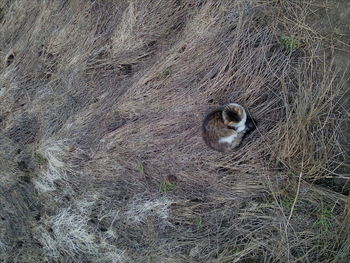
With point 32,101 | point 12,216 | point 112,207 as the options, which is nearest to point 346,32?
point 112,207

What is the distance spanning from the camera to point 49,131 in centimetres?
373

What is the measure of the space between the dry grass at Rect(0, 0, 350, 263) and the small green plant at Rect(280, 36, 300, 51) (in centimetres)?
2

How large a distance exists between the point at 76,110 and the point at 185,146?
1.22 m

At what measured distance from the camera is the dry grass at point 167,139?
118 inches

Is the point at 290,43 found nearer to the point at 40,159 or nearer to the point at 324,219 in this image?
the point at 324,219

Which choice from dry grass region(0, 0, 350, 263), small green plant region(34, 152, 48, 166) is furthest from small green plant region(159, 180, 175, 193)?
small green plant region(34, 152, 48, 166)

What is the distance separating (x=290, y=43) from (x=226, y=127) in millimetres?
977

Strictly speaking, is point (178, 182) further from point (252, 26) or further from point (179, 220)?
point (252, 26)

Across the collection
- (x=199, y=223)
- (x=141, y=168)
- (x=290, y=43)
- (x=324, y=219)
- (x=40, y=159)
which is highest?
(x=40, y=159)

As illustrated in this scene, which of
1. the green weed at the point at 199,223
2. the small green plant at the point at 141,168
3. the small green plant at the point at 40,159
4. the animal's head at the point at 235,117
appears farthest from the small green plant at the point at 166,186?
the small green plant at the point at 40,159

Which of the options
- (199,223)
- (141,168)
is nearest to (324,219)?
(199,223)

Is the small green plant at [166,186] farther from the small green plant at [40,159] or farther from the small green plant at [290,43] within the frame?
the small green plant at [290,43]

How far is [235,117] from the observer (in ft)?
9.96

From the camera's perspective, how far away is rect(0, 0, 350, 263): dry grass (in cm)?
301
